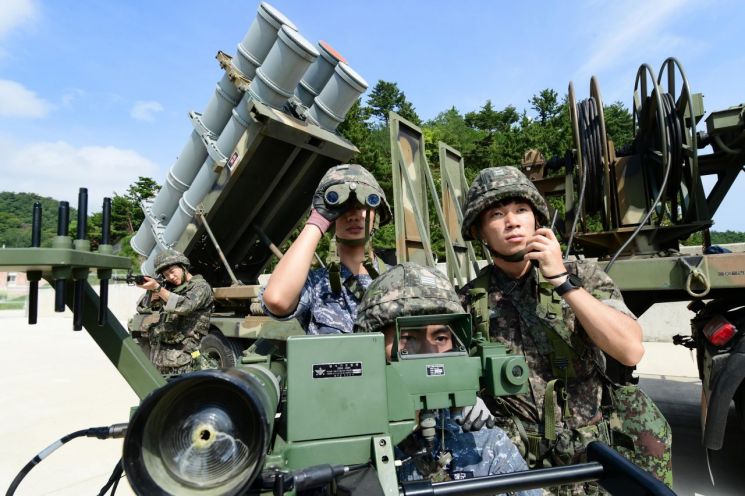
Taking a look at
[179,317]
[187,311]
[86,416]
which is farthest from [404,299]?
[86,416]

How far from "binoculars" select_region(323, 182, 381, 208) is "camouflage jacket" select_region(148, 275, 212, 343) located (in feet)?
12.9

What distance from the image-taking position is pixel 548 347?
1831mm

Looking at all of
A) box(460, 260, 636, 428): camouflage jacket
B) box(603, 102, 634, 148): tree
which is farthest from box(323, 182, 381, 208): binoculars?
box(603, 102, 634, 148): tree

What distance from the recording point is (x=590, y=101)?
3.44 metres

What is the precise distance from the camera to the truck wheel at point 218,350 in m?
5.93

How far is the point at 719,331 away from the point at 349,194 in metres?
2.33

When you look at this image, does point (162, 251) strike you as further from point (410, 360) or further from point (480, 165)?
point (480, 165)

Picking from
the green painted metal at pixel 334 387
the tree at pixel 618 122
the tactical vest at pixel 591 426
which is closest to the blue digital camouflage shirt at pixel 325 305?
the tactical vest at pixel 591 426

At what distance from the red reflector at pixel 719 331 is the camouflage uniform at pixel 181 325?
450 cm

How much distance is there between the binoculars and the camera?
1.70 meters

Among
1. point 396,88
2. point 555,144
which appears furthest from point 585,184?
point 396,88

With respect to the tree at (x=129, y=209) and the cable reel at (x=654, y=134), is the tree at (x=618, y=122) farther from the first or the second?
the tree at (x=129, y=209)

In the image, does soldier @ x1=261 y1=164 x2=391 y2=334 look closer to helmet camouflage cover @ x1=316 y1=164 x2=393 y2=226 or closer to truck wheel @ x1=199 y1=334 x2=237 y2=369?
helmet camouflage cover @ x1=316 y1=164 x2=393 y2=226

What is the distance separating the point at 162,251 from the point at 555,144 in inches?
805
